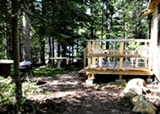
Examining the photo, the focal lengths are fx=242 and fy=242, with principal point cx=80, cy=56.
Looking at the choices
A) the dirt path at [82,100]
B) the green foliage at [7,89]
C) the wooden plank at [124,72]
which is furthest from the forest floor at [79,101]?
the wooden plank at [124,72]

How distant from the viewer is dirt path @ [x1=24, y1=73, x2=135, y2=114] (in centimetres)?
591

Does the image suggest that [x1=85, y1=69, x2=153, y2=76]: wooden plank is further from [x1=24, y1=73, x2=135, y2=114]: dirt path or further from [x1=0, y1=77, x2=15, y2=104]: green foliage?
[x1=0, y1=77, x2=15, y2=104]: green foliage

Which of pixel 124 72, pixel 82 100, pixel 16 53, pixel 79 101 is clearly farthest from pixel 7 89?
pixel 124 72

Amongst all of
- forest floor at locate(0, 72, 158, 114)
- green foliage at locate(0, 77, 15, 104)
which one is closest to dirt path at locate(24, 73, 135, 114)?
forest floor at locate(0, 72, 158, 114)

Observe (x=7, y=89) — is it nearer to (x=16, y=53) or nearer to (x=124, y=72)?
(x=16, y=53)

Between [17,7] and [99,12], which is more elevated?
[99,12]

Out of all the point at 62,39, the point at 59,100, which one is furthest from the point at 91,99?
the point at 62,39

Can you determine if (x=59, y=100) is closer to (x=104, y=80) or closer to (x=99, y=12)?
(x=104, y=80)

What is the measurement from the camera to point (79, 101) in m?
6.74

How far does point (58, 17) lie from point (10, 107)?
2.49m

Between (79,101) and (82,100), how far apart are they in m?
0.14

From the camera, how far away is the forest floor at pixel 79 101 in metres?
5.86

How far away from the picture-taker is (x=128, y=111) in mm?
5840

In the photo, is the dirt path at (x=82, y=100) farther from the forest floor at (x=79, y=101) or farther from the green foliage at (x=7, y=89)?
the green foliage at (x=7, y=89)
